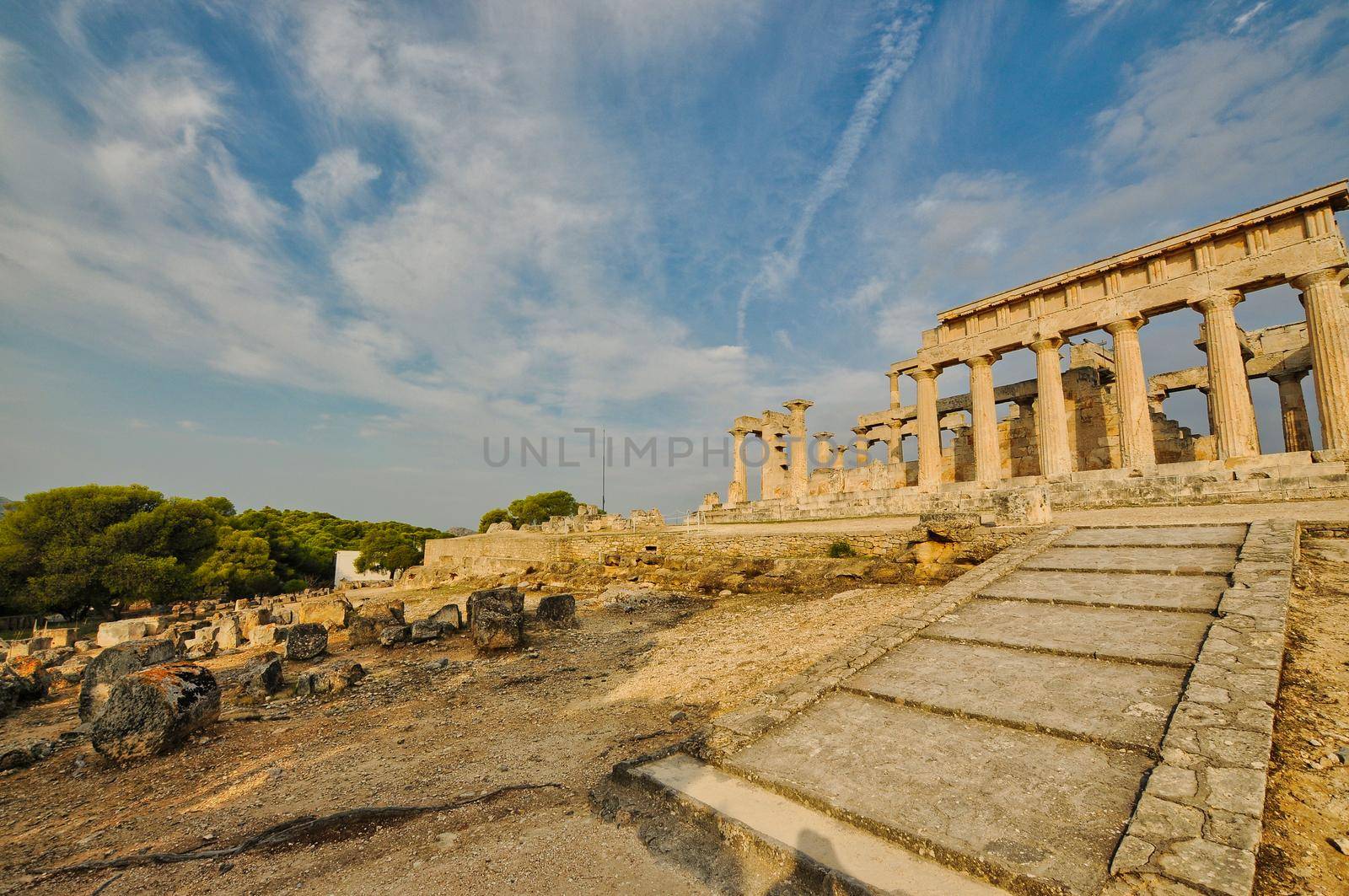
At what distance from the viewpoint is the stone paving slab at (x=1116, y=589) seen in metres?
4.98

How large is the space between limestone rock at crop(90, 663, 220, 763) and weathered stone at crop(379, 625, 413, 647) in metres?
3.86

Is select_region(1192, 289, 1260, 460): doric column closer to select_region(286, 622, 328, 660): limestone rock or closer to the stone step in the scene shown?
the stone step

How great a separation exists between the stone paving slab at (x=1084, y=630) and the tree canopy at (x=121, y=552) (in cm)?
3205

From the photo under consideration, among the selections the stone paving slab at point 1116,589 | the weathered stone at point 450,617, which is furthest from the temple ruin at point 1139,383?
the weathered stone at point 450,617

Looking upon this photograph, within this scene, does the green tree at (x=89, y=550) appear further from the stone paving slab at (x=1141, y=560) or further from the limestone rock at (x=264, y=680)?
the stone paving slab at (x=1141, y=560)

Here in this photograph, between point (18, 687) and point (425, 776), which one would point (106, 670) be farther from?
point (425, 776)

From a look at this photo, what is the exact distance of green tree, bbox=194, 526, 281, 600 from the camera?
2859 cm

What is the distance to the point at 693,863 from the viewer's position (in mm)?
2609

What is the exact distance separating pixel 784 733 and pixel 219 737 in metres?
5.30

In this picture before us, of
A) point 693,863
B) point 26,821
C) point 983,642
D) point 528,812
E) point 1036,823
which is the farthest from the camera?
point 983,642

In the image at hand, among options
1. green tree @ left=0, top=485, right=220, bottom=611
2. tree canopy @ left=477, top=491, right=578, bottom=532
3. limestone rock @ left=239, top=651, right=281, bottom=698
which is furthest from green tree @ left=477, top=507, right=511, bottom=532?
limestone rock @ left=239, top=651, right=281, bottom=698

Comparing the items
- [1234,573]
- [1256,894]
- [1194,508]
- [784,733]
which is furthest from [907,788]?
[1194,508]

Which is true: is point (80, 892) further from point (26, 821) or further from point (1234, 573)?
point (1234, 573)

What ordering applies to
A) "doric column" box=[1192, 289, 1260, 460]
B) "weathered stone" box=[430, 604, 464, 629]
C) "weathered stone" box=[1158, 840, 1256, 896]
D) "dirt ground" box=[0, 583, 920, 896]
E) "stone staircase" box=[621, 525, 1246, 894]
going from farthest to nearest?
"doric column" box=[1192, 289, 1260, 460]
"weathered stone" box=[430, 604, 464, 629]
"dirt ground" box=[0, 583, 920, 896]
"stone staircase" box=[621, 525, 1246, 894]
"weathered stone" box=[1158, 840, 1256, 896]
